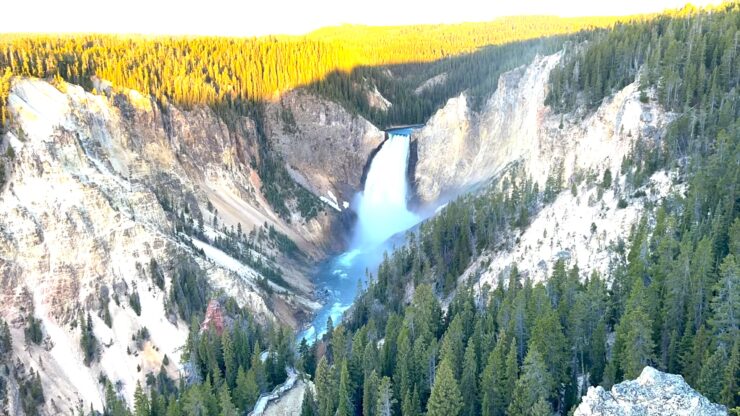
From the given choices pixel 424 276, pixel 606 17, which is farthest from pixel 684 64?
pixel 606 17

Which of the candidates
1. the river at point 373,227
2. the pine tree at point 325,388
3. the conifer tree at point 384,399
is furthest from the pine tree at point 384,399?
the river at point 373,227

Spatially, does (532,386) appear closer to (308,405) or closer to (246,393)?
(308,405)

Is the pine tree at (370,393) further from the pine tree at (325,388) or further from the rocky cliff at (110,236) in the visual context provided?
the rocky cliff at (110,236)

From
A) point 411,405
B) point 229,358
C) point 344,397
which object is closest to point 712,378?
point 411,405

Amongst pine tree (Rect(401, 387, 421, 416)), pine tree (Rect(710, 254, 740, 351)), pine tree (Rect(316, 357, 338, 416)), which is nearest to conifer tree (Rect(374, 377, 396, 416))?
pine tree (Rect(401, 387, 421, 416))

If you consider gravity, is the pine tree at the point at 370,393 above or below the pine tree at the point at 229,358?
above
